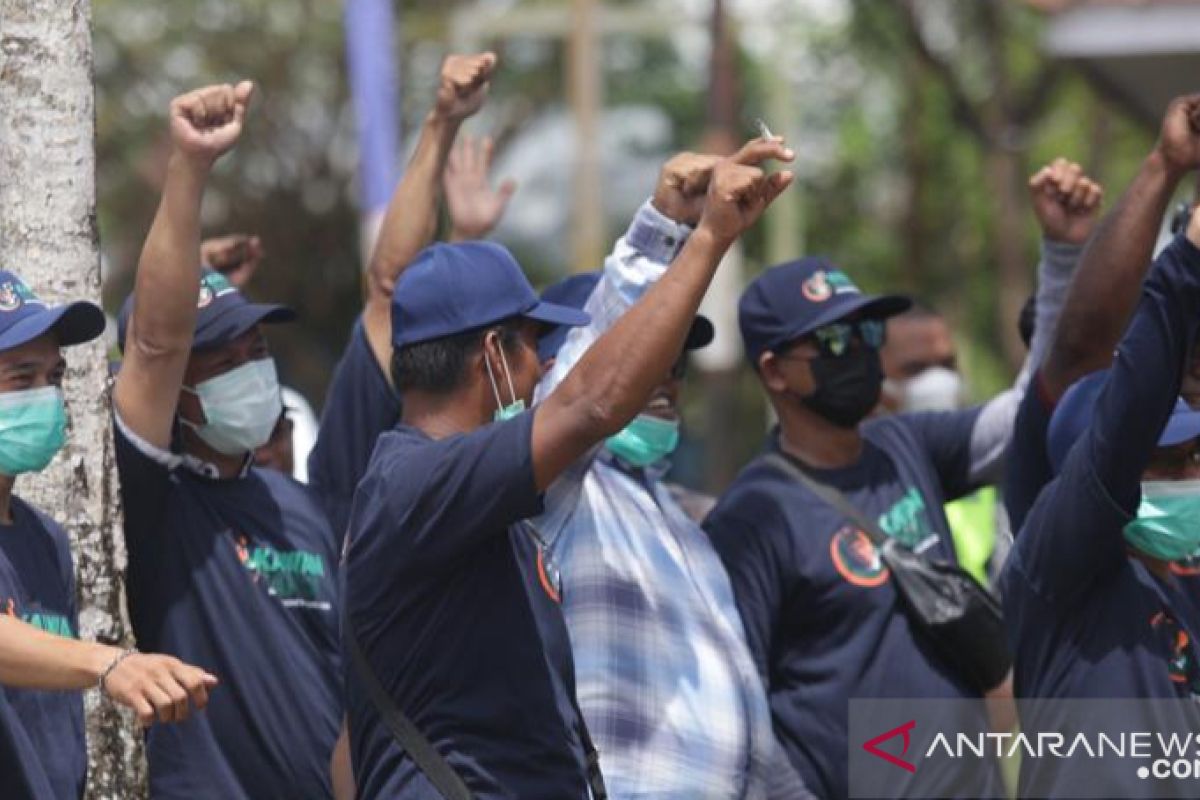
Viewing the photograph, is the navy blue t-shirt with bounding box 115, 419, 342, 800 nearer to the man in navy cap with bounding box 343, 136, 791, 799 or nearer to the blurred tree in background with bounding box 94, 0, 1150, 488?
the man in navy cap with bounding box 343, 136, 791, 799

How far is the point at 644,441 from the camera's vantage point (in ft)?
20.4

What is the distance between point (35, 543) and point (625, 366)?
4.92 feet

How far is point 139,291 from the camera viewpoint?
18.8 feet

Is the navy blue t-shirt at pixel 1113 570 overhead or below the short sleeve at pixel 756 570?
overhead

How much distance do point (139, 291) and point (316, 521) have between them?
0.88 m

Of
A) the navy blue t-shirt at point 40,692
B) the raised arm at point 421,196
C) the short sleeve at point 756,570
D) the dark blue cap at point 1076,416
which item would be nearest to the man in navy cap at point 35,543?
the navy blue t-shirt at point 40,692

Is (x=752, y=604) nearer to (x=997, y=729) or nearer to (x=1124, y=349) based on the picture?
(x=997, y=729)

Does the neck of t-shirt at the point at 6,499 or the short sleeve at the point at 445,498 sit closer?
the short sleeve at the point at 445,498

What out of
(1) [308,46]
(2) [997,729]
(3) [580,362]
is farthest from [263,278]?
(3) [580,362]

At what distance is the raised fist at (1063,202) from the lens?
677 centimetres

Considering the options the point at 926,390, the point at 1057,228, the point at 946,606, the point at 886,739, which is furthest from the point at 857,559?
the point at 926,390

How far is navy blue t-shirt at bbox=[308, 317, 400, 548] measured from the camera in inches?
263

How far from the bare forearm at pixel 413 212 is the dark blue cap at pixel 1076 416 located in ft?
5.71

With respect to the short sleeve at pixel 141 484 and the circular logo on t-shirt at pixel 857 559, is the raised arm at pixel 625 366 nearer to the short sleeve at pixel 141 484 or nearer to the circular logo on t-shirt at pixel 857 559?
the short sleeve at pixel 141 484
